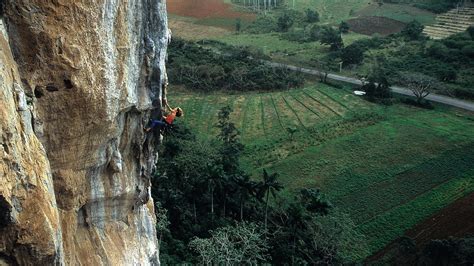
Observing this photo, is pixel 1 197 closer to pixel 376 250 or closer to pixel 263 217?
pixel 263 217

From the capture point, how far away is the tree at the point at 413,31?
3526 inches

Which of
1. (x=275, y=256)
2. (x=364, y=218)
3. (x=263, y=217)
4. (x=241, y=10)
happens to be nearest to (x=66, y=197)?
(x=275, y=256)

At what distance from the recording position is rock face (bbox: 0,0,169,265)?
12164mm

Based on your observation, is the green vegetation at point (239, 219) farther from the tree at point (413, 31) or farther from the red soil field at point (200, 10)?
the red soil field at point (200, 10)

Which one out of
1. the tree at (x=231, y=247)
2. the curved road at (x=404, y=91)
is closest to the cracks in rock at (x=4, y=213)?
the tree at (x=231, y=247)

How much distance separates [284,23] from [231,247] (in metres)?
73.8

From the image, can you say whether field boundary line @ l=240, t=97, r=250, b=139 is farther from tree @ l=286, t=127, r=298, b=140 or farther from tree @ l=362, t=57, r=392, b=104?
tree @ l=362, t=57, r=392, b=104

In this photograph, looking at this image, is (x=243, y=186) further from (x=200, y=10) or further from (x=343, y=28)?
(x=200, y=10)

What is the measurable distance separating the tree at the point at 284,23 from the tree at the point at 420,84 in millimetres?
36842

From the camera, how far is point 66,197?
15.8 metres

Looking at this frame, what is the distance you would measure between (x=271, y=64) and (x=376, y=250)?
43832 millimetres

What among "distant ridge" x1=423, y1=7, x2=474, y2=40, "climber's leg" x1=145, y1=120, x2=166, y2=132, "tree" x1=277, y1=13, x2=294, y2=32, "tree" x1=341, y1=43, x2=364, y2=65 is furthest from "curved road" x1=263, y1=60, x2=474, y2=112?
"climber's leg" x1=145, y1=120, x2=166, y2=132

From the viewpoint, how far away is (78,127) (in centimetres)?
1518

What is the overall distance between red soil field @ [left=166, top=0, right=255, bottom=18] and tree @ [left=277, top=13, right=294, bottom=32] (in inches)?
368
